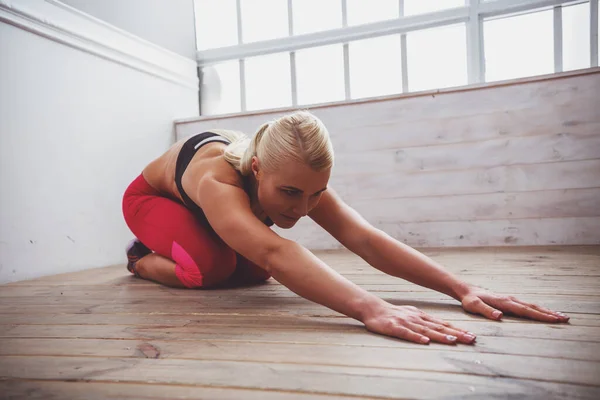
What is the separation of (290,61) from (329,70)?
32 cm

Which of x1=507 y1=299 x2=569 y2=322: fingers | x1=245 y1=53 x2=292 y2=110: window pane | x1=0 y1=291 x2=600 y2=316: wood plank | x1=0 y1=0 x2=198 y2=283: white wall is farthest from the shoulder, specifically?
x1=245 y1=53 x2=292 y2=110: window pane

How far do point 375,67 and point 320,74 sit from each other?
0.40 m

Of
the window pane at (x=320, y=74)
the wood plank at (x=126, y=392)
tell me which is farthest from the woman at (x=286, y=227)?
the window pane at (x=320, y=74)

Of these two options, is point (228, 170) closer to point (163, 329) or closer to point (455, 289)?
point (163, 329)

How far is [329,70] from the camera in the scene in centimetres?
318

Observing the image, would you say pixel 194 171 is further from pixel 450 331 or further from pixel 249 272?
pixel 450 331

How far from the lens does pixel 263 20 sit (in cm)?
333

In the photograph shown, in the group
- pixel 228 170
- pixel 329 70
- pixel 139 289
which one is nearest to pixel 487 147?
pixel 329 70

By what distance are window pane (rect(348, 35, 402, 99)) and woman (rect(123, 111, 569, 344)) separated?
170 centimetres

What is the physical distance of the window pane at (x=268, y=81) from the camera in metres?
3.29

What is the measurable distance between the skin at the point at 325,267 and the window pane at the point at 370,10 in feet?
6.82

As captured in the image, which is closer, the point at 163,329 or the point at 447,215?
the point at 163,329

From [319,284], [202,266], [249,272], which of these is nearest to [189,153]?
[202,266]

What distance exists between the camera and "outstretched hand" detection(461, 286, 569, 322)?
0.98m
